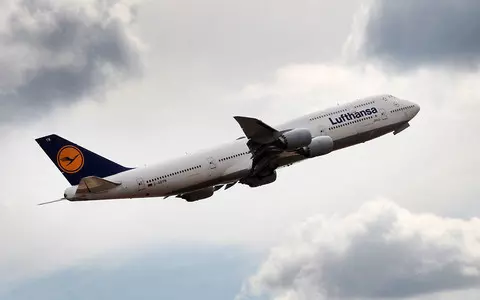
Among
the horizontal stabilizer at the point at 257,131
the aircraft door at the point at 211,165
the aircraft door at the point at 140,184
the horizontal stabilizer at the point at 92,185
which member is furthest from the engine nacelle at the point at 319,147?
the horizontal stabilizer at the point at 92,185

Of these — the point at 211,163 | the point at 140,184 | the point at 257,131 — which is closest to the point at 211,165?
the point at 211,163

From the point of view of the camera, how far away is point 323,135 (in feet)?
255

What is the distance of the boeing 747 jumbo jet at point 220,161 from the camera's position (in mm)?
72000

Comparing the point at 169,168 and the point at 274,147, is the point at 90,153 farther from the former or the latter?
the point at 274,147

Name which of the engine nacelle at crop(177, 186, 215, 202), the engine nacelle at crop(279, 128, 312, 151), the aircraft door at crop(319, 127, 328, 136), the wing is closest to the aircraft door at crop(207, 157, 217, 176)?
the wing

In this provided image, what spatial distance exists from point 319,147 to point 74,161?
22405mm

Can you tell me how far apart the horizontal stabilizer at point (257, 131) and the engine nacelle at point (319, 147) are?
3.49 metres

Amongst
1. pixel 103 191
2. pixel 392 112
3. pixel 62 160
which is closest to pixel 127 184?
pixel 103 191

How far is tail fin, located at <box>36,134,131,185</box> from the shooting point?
7356 centimetres

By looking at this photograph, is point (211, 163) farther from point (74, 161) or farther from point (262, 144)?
point (74, 161)

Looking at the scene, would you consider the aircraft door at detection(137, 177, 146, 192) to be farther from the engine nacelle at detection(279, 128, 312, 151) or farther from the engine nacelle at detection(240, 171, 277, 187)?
the engine nacelle at detection(279, 128, 312, 151)

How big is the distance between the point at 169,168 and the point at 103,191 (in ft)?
20.8

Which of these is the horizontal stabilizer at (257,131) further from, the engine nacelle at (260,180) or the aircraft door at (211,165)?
the engine nacelle at (260,180)

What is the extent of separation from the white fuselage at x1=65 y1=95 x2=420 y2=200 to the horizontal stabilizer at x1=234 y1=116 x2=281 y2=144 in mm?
3149
